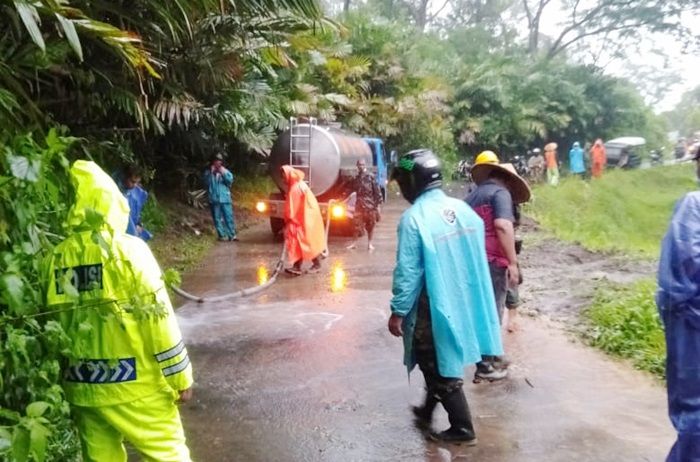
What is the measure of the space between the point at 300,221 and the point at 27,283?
7.05 metres

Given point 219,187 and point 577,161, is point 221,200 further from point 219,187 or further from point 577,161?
point 577,161

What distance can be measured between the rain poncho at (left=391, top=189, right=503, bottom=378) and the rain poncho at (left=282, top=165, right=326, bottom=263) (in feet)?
18.2

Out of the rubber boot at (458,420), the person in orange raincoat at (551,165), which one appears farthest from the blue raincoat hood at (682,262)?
the person in orange raincoat at (551,165)

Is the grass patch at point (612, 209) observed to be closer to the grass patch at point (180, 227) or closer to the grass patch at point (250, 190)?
the grass patch at point (180, 227)

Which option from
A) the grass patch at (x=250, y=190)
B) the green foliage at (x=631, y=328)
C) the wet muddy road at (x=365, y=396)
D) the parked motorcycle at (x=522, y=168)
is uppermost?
the parked motorcycle at (x=522, y=168)

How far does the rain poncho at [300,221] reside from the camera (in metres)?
9.57

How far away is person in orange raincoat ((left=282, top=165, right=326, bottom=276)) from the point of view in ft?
31.4

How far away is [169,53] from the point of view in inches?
328

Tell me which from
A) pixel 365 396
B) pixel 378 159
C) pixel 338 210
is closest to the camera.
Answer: pixel 365 396

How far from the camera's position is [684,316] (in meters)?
2.53

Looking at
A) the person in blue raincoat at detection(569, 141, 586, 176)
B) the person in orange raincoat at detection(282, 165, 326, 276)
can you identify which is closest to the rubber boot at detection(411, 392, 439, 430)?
the person in orange raincoat at detection(282, 165, 326, 276)

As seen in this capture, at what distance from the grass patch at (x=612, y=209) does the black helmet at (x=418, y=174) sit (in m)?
7.83

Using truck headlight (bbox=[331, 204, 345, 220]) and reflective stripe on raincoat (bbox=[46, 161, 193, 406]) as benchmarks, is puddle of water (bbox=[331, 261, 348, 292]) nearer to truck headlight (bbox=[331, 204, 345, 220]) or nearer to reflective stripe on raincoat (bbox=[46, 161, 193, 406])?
truck headlight (bbox=[331, 204, 345, 220])

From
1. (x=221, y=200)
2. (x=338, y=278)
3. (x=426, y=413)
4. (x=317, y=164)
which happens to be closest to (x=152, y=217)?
(x=221, y=200)
